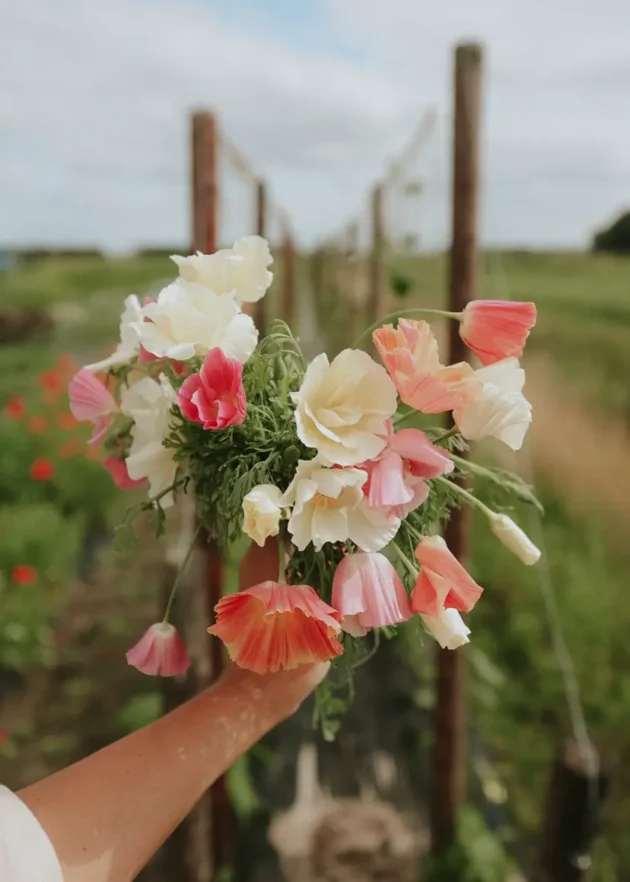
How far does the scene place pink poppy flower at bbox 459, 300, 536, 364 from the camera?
609 mm

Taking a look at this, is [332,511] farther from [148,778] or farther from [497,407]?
[148,778]

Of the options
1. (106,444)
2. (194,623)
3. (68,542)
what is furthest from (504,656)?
(106,444)

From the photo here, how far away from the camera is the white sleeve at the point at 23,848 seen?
0.53 m

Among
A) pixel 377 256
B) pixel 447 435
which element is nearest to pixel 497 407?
pixel 447 435

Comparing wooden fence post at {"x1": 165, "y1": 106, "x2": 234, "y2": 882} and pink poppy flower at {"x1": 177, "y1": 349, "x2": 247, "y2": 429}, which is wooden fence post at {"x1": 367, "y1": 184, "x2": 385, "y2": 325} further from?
pink poppy flower at {"x1": 177, "y1": 349, "x2": 247, "y2": 429}

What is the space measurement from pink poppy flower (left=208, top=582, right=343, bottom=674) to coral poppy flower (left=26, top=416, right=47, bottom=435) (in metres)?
2.25

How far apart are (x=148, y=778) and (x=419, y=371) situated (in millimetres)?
395

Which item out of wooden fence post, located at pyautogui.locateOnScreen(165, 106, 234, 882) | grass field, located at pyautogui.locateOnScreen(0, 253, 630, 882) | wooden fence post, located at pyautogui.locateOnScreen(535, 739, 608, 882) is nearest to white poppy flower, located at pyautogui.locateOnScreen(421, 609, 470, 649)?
wooden fence post, located at pyautogui.locateOnScreen(165, 106, 234, 882)

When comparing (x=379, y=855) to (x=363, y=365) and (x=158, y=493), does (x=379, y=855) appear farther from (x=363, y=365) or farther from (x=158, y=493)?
(x=363, y=365)

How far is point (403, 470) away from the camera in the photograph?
1.93 ft

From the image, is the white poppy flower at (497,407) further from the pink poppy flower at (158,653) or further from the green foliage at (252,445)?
the pink poppy flower at (158,653)

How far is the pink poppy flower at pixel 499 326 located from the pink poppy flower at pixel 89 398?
12.9 inches

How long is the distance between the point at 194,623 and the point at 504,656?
109 centimetres

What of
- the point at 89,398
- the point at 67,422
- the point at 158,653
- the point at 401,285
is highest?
the point at 401,285
